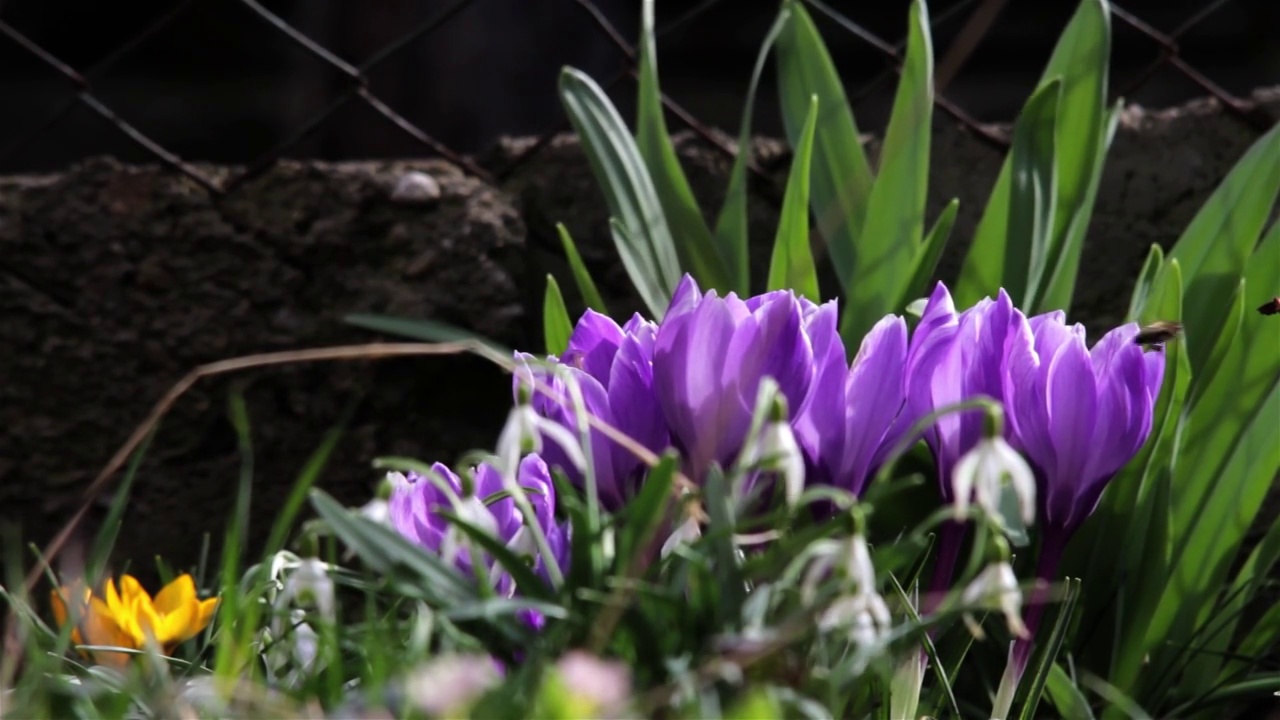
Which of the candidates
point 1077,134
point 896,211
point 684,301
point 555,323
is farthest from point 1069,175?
point 684,301

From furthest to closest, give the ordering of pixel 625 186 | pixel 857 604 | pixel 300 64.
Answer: pixel 300 64 → pixel 625 186 → pixel 857 604

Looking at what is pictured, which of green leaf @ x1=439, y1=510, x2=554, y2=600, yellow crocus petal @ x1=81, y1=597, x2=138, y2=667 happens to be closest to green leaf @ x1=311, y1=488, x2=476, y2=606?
green leaf @ x1=439, y1=510, x2=554, y2=600

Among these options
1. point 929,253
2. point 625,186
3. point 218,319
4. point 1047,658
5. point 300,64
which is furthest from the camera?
point 300,64

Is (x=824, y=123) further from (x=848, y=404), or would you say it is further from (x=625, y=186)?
(x=848, y=404)

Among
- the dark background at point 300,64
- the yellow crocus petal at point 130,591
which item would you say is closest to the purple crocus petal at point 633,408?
the yellow crocus petal at point 130,591

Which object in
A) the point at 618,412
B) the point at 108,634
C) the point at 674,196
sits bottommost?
the point at 108,634

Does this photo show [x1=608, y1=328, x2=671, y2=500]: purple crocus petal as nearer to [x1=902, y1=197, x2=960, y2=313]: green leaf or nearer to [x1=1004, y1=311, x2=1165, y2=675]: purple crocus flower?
[x1=1004, y1=311, x2=1165, y2=675]: purple crocus flower

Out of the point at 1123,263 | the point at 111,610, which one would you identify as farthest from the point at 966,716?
the point at 111,610
